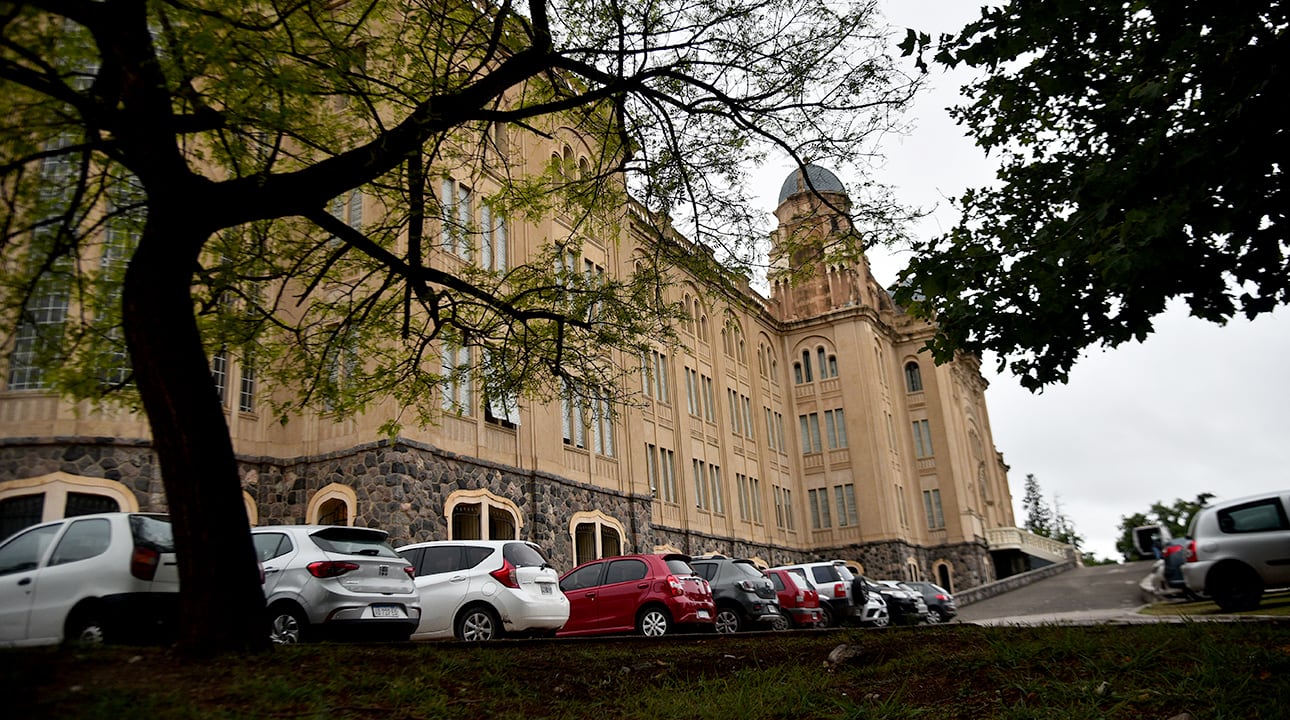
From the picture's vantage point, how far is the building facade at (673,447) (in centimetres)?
1634

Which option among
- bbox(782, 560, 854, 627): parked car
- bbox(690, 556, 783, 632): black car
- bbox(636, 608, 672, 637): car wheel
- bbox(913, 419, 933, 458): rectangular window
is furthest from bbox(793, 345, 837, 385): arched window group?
bbox(636, 608, 672, 637): car wheel

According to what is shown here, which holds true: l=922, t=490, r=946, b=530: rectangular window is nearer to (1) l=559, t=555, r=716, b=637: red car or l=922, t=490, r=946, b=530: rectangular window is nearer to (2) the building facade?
(2) the building facade

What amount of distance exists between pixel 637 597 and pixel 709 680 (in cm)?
664

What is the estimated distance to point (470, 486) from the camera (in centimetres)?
2109

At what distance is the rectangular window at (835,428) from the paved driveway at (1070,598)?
1072 centimetres

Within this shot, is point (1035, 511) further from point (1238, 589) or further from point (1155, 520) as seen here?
point (1238, 589)

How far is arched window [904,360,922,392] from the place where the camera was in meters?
52.2

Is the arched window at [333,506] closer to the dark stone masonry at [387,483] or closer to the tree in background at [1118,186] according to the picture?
the dark stone masonry at [387,483]

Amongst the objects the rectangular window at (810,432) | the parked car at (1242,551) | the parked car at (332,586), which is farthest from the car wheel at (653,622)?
the rectangular window at (810,432)

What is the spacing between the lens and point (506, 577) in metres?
13.3

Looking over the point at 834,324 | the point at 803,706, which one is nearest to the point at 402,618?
the point at 803,706

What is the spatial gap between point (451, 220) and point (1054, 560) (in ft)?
191

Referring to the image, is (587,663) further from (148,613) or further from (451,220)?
(451,220)

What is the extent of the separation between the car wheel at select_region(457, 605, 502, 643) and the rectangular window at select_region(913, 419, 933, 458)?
41.5m
